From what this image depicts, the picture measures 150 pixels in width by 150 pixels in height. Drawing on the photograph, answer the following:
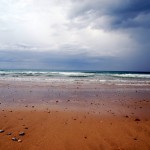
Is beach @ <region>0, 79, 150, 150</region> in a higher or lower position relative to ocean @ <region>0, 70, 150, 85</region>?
lower

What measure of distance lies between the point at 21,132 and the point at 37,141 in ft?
2.29

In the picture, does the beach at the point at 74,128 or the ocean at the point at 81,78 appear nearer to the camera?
the beach at the point at 74,128

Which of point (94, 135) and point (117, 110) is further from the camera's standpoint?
point (117, 110)

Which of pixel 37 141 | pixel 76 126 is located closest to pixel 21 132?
pixel 37 141

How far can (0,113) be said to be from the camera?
7020 millimetres

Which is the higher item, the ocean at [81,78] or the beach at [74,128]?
the ocean at [81,78]

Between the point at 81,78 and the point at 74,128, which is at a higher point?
the point at 81,78

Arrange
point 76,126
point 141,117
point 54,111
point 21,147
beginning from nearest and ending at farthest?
point 21,147
point 76,126
point 141,117
point 54,111

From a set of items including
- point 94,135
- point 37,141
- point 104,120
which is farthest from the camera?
point 104,120

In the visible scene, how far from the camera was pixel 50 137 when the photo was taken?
4.96 meters

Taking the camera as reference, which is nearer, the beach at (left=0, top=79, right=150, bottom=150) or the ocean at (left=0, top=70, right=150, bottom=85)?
the beach at (left=0, top=79, right=150, bottom=150)

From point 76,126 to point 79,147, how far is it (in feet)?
4.69

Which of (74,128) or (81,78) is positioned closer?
(74,128)

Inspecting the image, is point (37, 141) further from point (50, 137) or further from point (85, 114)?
point (85, 114)
